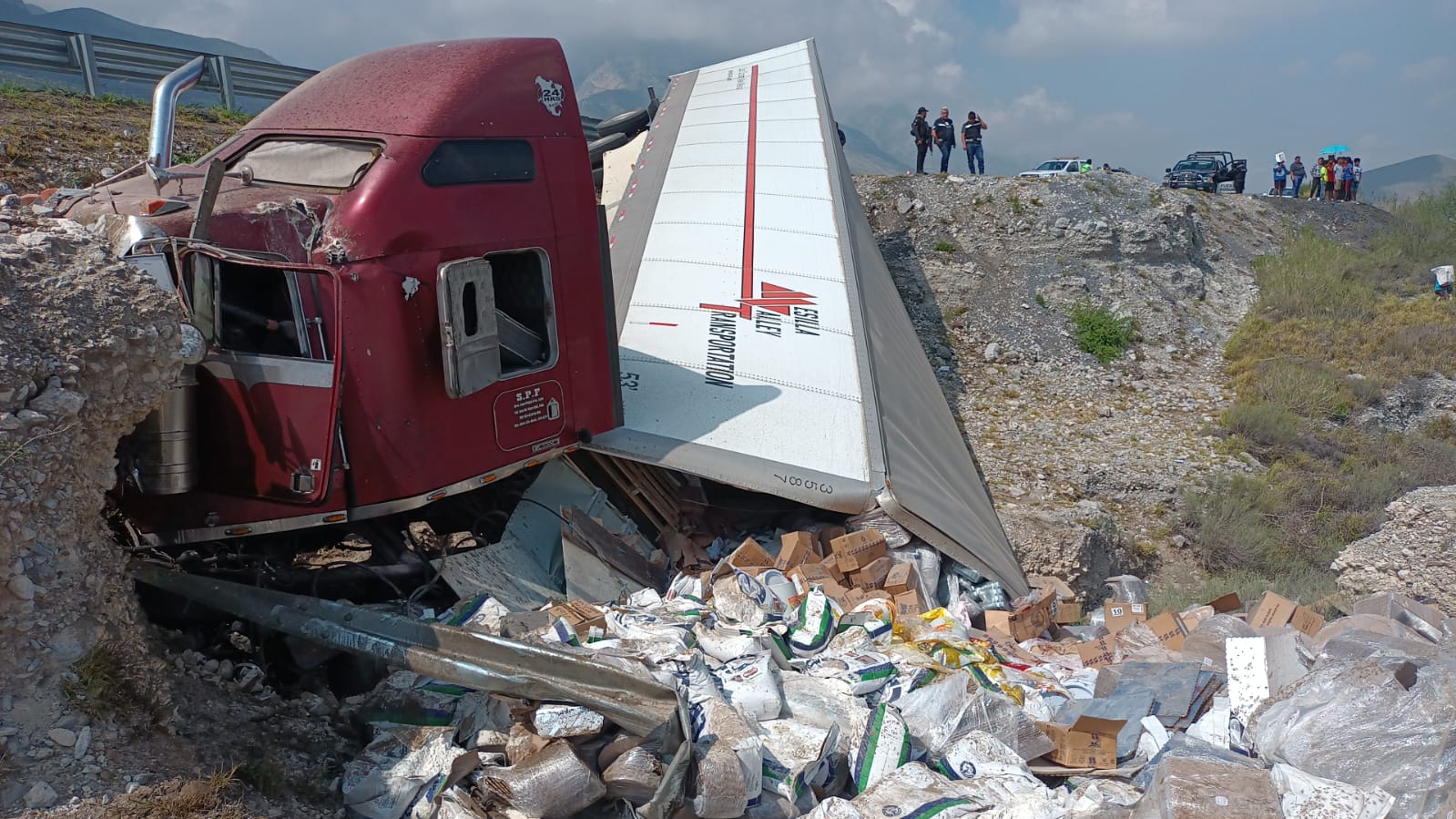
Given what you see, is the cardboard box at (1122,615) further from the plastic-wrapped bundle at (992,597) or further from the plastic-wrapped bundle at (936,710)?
the plastic-wrapped bundle at (936,710)

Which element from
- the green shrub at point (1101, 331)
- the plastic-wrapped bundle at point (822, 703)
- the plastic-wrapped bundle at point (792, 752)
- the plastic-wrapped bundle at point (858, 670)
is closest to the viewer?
the plastic-wrapped bundle at point (792, 752)

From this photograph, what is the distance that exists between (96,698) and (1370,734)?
4408 millimetres

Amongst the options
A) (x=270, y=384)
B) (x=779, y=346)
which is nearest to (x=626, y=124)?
(x=779, y=346)

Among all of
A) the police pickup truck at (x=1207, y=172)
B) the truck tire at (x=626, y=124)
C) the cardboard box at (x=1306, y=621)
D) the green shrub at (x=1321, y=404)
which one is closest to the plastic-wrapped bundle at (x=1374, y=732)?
the cardboard box at (x=1306, y=621)

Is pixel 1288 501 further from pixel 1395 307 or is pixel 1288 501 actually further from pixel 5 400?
pixel 5 400

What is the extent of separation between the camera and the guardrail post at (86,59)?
31.8 ft

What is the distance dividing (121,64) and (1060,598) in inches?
431

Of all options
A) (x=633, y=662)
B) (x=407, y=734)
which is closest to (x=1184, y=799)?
(x=633, y=662)

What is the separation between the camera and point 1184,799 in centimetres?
306

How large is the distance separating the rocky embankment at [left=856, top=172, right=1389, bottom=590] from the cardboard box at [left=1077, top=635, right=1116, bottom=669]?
1.32 m

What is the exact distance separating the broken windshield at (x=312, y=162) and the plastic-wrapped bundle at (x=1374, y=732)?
464 cm

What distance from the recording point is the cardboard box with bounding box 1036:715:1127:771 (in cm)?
379

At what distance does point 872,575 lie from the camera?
546cm

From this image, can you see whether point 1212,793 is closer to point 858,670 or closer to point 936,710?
point 936,710
